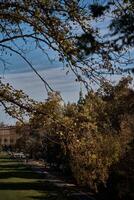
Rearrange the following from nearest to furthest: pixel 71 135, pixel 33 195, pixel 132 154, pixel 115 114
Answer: pixel 71 135, pixel 132 154, pixel 33 195, pixel 115 114

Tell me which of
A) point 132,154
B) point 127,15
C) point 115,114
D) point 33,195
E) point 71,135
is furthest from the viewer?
point 115,114

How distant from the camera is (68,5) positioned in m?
13.4

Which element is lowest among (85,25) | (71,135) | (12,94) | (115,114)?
(71,135)

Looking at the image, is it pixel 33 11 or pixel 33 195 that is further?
pixel 33 195

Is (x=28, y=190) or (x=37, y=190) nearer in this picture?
(x=28, y=190)

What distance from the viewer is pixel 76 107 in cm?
1561

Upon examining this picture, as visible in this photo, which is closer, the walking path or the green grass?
the walking path

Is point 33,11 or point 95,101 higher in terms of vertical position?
point 33,11

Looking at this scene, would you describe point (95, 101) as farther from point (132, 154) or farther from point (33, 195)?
point (33, 195)

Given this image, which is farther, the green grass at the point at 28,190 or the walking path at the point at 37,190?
the green grass at the point at 28,190

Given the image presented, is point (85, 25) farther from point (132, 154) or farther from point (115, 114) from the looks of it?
point (115, 114)

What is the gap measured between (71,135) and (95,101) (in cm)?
119

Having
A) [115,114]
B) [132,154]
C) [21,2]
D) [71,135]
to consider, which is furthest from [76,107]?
[115,114]

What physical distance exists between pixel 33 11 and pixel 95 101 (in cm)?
242
